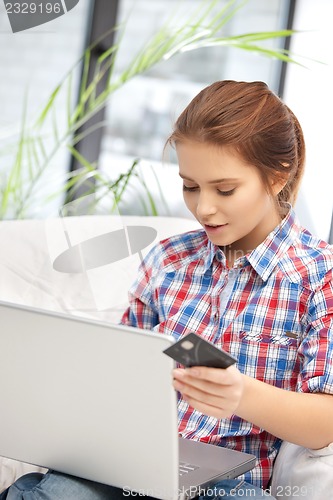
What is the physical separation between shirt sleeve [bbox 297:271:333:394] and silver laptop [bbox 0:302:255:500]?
0.81ft

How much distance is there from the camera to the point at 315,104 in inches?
135

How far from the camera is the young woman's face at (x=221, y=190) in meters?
1.31

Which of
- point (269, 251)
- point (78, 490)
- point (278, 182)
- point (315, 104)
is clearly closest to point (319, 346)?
point (269, 251)

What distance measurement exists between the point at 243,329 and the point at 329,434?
23 cm

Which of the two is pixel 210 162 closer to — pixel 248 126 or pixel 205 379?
pixel 248 126

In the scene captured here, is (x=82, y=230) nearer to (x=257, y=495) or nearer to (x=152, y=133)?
(x=257, y=495)

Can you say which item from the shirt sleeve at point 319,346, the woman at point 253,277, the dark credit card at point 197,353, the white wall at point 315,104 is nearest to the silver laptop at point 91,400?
the dark credit card at point 197,353

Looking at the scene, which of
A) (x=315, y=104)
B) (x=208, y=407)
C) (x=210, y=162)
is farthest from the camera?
(x=315, y=104)

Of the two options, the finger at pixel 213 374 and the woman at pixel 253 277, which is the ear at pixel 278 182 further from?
the finger at pixel 213 374

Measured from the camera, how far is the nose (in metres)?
1.32

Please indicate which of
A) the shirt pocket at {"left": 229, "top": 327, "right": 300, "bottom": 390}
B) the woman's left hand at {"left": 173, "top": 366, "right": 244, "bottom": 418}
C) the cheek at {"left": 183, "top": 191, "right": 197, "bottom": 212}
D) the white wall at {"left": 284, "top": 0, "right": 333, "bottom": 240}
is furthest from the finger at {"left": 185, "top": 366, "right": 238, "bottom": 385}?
the white wall at {"left": 284, "top": 0, "right": 333, "bottom": 240}

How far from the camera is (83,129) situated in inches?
141

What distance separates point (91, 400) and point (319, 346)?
0.41 m

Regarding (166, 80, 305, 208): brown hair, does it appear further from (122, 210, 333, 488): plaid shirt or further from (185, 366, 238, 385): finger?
(185, 366, 238, 385): finger
